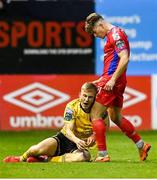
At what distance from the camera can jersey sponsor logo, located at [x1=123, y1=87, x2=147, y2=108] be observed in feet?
59.0

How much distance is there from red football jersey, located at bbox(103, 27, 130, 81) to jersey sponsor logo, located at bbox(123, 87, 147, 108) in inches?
273

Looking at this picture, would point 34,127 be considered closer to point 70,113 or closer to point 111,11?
point 111,11

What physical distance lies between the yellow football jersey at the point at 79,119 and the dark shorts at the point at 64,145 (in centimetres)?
9

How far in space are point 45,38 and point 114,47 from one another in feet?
24.2

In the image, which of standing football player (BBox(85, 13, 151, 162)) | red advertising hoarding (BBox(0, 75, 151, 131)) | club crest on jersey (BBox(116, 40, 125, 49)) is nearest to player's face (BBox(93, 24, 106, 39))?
standing football player (BBox(85, 13, 151, 162))

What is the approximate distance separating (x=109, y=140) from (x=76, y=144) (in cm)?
502

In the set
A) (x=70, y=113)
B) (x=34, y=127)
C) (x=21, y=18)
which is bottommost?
(x=34, y=127)

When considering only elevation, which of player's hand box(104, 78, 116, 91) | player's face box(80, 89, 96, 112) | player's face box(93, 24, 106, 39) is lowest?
player's face box(80, 89, 96, 112)

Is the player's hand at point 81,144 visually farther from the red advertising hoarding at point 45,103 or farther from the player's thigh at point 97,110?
the red advertising hoarding at point 45,103

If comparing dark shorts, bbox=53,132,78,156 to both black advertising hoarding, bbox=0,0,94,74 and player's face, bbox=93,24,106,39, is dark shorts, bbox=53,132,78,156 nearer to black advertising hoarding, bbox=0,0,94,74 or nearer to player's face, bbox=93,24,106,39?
player's face, bbox=93,24,106,39

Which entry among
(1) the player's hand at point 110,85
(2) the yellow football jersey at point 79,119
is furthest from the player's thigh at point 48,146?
(1) the player's hand at point 110,85

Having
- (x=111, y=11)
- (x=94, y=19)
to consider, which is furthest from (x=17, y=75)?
(x=94, y=19)

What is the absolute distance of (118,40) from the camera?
1080 centimetres

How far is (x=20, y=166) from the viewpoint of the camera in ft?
33.6
